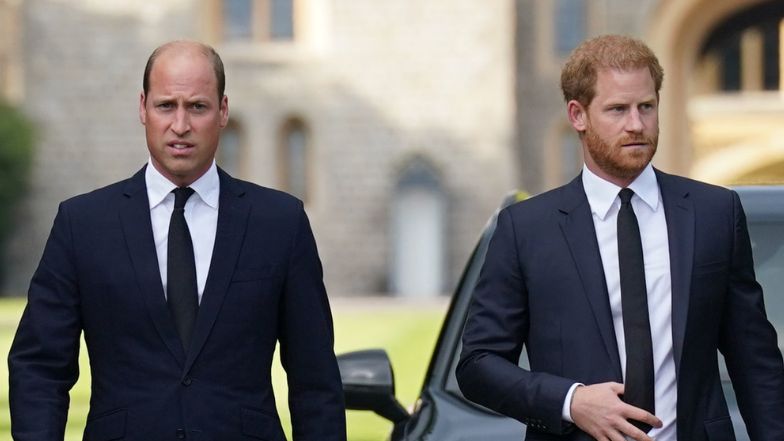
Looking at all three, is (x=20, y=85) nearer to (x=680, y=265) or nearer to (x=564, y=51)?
(x=564, y=51)

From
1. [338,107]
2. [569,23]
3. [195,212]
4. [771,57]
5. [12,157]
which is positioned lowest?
[12,157]

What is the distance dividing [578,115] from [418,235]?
2552cm

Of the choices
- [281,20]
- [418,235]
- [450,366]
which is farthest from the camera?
[281,20]

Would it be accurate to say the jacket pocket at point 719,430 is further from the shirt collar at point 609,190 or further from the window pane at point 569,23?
the window pane at point 569,23

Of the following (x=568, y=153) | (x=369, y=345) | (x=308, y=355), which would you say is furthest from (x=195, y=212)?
(x=568, y=153)

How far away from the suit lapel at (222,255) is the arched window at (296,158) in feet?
87.7

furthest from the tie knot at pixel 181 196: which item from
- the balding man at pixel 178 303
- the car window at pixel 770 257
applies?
the car window at pixel 770 257

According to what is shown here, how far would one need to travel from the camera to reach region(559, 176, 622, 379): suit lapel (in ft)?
10.5

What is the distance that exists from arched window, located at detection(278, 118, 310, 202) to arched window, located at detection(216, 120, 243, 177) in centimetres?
78

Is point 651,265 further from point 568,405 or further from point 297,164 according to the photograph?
point 297,164

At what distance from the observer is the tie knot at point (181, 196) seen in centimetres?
348

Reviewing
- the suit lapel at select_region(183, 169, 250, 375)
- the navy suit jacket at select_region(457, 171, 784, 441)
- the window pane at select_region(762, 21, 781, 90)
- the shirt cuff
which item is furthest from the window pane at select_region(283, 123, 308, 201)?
the shirt cuff

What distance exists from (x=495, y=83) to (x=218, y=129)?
26.6 m

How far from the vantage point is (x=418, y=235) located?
94.5 ft
